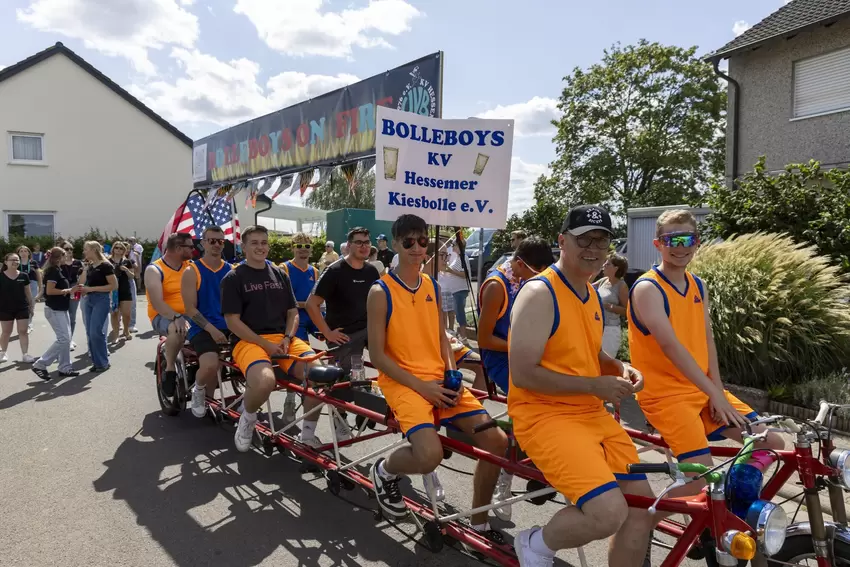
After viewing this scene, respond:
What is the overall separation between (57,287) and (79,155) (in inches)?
761

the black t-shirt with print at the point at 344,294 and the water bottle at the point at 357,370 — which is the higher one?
the black t-shirt with print at the point at 344,294

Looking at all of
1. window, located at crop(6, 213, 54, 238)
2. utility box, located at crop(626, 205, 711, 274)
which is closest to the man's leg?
utility box, located at crop(626, 205, 711, 274)

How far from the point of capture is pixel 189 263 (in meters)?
6.35

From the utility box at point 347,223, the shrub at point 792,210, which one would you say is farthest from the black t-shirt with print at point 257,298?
the utility box at point 347,223

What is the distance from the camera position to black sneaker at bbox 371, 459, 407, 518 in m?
3.70

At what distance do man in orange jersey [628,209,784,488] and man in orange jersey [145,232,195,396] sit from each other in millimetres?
4736

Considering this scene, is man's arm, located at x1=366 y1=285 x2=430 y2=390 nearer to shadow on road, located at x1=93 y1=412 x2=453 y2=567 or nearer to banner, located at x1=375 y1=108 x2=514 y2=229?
shadow on road, located at x1=93 y1=412 x2=453 y2=567

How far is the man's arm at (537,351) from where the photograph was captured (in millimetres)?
2705

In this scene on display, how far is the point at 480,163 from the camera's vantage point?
235 inches

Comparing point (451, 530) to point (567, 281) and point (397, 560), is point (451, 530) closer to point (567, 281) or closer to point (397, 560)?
point (397, 560)

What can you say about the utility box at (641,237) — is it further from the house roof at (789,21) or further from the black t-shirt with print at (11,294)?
the black t-shirt with print at (11,294)

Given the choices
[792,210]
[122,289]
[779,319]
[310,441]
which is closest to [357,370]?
[310,441]

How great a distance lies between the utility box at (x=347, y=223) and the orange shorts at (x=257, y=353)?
17.3m

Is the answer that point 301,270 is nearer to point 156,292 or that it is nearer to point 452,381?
point 156,292
